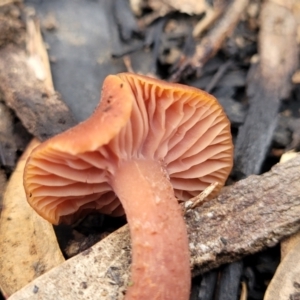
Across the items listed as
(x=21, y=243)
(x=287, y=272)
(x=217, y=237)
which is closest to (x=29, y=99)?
(x=21, y=243)

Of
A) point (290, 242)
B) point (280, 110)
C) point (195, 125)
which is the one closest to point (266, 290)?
point (290, 242)

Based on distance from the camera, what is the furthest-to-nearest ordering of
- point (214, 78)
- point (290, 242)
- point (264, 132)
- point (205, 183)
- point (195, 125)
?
point (214, 78)
point (264, 132)
point (205, 183)
point (195, 125)
point (290, 242)

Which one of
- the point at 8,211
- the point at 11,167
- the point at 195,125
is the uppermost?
the point at 195,125

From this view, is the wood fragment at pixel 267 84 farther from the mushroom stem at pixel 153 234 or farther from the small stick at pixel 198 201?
the mushroom stem at pixel 153 234

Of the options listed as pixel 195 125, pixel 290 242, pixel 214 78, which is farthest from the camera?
pixel 214 78

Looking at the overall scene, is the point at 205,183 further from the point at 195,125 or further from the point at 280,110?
the point at 280,110

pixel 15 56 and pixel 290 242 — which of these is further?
pixel 15 56

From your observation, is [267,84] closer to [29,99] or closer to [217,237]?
[217,237]
